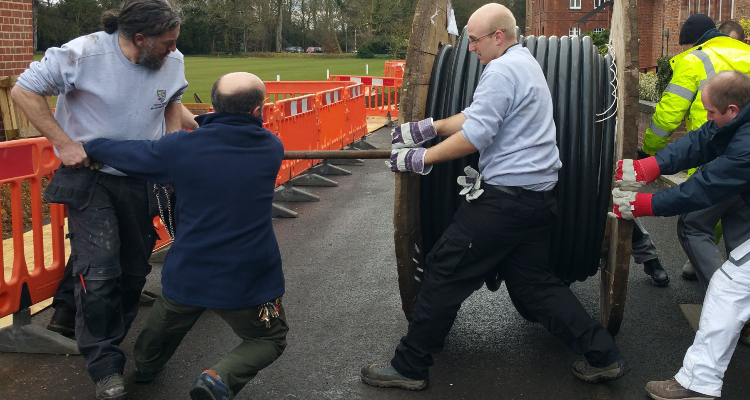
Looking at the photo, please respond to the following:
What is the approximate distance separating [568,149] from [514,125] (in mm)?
665

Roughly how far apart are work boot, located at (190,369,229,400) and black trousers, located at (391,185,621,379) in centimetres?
105

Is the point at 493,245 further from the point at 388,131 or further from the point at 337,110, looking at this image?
the point at 388,131

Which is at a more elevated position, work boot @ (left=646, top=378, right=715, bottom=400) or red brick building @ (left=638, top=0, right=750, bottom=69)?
red brick building @ (left=638, top=0, right=750, bottom=69)

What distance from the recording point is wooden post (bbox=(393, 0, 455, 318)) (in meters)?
4.14

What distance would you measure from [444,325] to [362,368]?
0.59m

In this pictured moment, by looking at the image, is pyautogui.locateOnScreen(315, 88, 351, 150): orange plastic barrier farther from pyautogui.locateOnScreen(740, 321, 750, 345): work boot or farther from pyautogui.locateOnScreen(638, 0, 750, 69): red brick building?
pyautogui.locateOnScreen(638, 0, 750, 69): red brick building

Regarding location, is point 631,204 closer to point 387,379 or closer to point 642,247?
point 387,379

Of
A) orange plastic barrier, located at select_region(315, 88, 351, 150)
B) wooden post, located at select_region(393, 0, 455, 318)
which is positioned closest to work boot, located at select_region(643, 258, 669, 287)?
wooden post, located at select_region(393, 0, 455, 318)

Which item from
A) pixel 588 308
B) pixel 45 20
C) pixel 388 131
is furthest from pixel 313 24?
pixel 588 308

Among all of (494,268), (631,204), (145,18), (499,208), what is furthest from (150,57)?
(631,204)

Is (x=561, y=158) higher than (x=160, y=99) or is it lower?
lower

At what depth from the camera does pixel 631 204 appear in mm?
3924

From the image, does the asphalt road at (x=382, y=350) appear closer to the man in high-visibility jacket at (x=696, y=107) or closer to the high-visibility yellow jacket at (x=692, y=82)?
the man in high-visibility jacket at (x=696, y=107)

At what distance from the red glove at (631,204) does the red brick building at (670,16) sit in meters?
14.5
